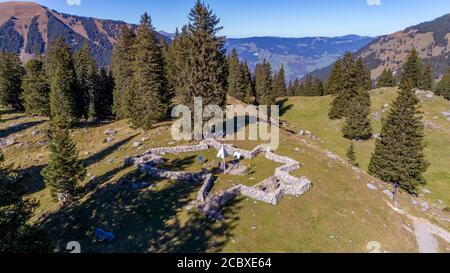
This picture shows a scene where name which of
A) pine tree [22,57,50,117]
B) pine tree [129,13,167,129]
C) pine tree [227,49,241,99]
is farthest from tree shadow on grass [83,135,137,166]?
pine tree [227,49,241,99]

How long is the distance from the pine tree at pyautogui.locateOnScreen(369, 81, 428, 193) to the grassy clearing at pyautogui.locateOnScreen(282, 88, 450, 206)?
8511 mm

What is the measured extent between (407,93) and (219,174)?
105 ft

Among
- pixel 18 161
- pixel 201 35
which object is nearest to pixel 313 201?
pixel 201 35

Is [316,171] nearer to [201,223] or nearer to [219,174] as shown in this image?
[219,174]

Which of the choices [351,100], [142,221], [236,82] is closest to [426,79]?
[351,100]

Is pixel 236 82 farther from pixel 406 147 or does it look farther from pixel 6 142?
pixel 6 142

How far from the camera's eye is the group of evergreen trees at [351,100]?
71000mm

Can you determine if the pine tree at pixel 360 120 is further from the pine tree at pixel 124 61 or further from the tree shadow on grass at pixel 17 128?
the tree shadow on grass at pixel 17 128

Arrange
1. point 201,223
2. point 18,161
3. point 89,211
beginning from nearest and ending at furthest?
point 201,223 → point 89,211 → point 18,161

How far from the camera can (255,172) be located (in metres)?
33.9

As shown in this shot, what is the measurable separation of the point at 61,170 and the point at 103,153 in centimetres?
1947

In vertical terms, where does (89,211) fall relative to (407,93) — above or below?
below

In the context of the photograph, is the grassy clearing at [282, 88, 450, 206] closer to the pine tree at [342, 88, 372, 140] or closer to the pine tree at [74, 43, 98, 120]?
the pine tree at [342, 88, 372, 140]

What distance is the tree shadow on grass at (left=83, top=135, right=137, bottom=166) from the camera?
49638 mm
